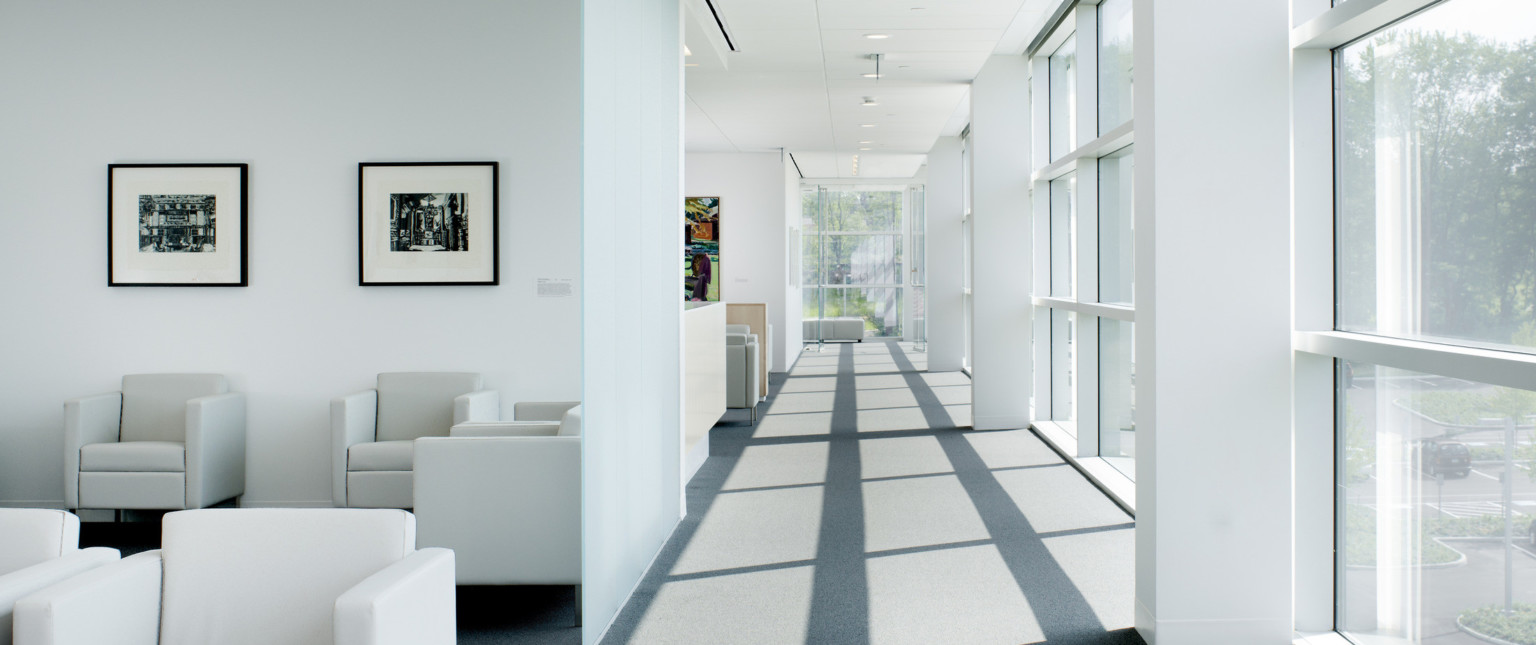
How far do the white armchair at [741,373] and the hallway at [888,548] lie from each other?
0.44 meters

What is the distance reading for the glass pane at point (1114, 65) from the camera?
5320mm

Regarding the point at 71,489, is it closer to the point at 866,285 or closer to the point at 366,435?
the point at 366,435

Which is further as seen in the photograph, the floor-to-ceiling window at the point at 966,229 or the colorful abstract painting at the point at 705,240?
the colorful abstract painting at the point at 705,240

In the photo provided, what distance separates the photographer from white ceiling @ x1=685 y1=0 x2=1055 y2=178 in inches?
234

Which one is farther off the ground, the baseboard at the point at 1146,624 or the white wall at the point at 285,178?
the white wall at the point at 285,178

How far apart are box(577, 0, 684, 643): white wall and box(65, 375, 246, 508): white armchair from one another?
2.59 metres

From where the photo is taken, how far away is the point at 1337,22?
2.76m

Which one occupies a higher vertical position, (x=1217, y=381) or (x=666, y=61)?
(x=666, y=61)

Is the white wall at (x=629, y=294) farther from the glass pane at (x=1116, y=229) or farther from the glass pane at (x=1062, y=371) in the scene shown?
the glass pane at (x=1062, y=371)

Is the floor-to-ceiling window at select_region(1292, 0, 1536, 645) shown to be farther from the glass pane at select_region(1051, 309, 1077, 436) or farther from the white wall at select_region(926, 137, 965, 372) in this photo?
the white wall at select_region(926, 137, 965, 372)

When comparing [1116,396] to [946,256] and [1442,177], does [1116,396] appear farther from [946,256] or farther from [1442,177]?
[946,256]

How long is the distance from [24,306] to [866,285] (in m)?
14.0

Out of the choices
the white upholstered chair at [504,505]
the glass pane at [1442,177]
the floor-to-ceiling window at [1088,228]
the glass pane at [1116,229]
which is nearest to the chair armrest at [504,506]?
the white upholstered chair at [504,505]

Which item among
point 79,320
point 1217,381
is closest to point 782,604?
point 1217,381
